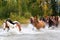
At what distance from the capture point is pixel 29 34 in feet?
8.29

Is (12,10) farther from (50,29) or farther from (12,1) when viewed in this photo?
(50,29)

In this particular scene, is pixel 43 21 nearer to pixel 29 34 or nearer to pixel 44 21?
pixel 44 21

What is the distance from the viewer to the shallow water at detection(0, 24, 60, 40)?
251cm

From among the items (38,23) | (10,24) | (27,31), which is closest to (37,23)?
(38,23)

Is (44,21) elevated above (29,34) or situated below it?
above

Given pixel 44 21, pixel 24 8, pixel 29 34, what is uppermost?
pixel 24 8

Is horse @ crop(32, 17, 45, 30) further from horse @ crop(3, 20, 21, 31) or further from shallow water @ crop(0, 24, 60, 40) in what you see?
horse @ crop(3, 20, 21, 31)

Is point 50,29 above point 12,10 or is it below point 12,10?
below

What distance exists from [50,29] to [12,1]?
46 centimetres

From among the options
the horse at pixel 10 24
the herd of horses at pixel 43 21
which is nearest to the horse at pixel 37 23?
the herd of horses at pixel 43 21

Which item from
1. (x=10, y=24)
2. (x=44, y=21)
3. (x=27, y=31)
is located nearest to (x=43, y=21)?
(x=44, y=21)

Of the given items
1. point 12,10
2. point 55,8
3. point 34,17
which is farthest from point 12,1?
point 55,8

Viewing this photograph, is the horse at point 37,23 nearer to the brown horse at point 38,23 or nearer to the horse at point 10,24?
the brown horse at point 38,23

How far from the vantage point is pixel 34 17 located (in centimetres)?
258
